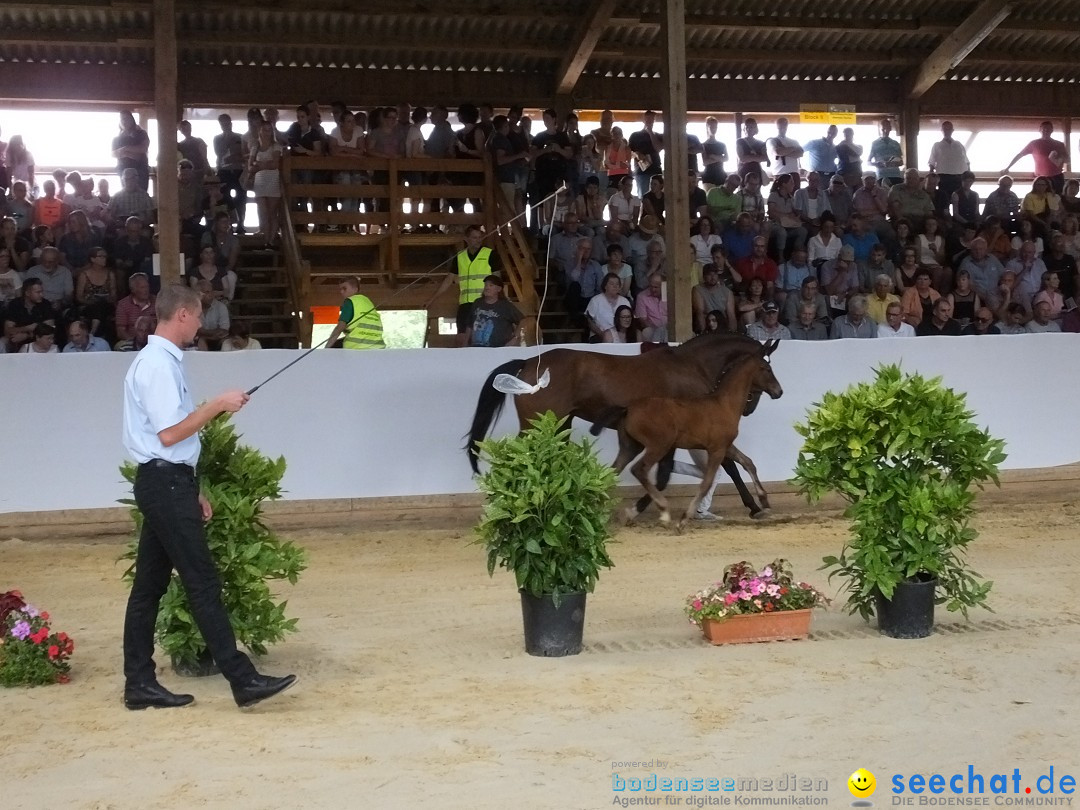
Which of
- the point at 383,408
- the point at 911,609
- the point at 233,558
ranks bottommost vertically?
the point at 911,609

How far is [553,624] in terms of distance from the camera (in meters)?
6.08

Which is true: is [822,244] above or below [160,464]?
above

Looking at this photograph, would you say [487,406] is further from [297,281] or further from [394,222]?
[394,222]

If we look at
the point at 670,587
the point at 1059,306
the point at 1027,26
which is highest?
the point at 1027,26

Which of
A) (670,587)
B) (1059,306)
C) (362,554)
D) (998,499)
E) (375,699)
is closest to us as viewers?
(375,699)

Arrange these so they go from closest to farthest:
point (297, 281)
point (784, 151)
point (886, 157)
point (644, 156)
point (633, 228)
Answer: point (297, 281), point (633, 228), point (644, 156), point (784, 151), point (886, 157)

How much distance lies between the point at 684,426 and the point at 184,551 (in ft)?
18.9

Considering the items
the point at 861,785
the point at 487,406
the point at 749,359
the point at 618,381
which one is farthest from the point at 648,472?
the point at 861,785

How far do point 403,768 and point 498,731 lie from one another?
20.9 inches

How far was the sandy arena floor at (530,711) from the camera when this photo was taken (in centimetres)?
429

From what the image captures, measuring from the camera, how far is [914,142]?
62.4 ft

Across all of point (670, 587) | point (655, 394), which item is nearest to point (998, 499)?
point (655, 394)

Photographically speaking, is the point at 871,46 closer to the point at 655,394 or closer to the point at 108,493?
the point at 655,394

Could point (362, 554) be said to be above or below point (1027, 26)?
below
